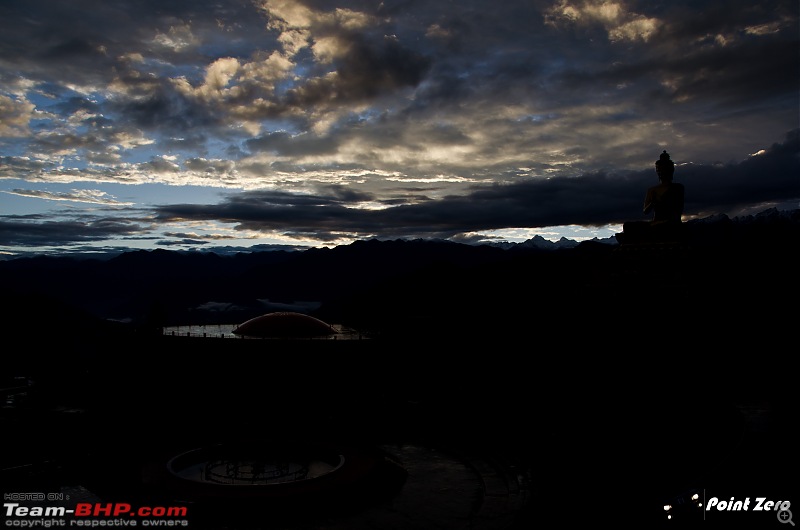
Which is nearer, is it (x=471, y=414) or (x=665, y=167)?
(x=471, y=414)

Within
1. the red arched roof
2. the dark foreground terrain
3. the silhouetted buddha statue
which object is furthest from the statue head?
the red arched roof

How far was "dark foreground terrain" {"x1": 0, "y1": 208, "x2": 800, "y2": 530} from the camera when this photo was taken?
19141mm

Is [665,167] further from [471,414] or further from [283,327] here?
[283,327]

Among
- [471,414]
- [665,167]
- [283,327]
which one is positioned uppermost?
[665,167]

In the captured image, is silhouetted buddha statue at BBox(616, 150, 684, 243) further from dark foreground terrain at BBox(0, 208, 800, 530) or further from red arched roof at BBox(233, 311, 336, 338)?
red arched roof at BBox(233, 311, 336, 338)

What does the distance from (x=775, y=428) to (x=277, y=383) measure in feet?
88.1

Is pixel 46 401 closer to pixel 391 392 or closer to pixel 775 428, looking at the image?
pixel 391 392

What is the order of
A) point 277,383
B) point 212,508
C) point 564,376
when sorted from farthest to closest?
point 277,383 < point 564,376 < point 212,508

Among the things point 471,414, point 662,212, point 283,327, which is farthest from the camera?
point 283,327

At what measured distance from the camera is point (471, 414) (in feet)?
101

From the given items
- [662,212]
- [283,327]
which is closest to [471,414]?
[283,327]

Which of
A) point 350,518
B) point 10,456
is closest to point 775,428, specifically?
point 350,518

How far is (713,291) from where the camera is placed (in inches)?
1308

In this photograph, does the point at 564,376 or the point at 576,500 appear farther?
the point at 564,376
